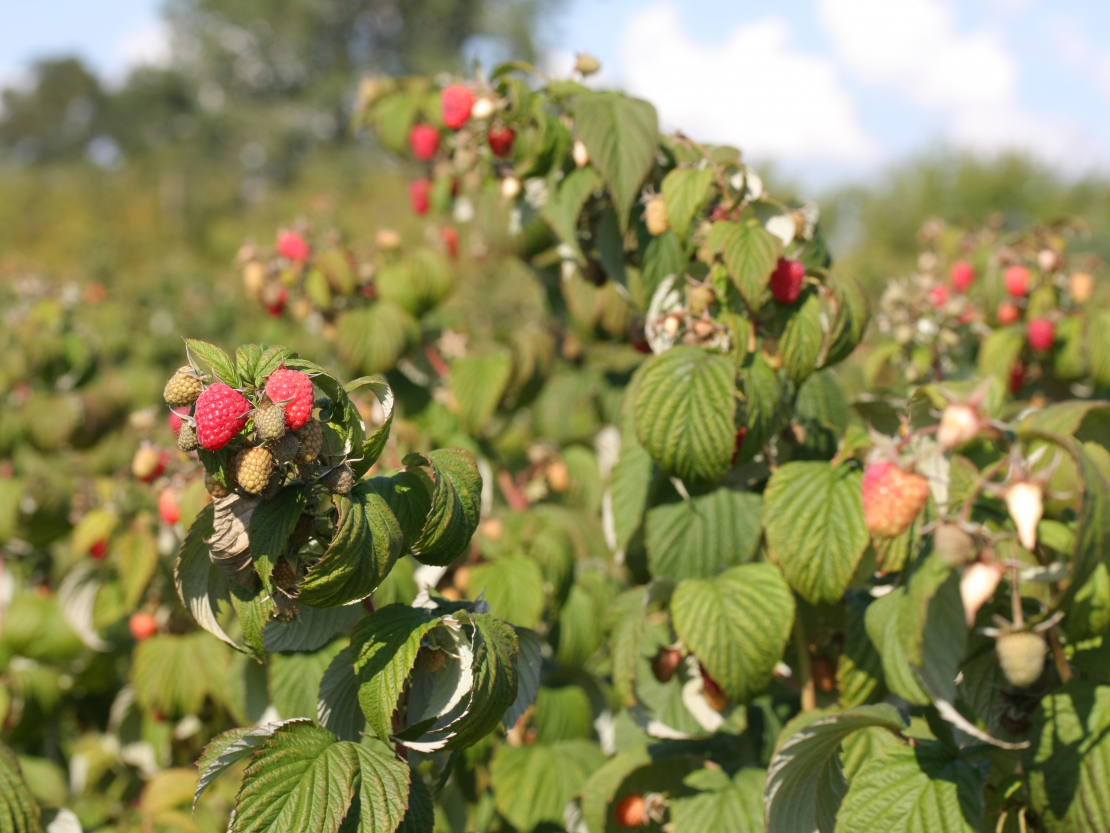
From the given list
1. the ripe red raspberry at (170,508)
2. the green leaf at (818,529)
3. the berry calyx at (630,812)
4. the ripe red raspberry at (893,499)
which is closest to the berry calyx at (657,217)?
the green leaf at (818,529)

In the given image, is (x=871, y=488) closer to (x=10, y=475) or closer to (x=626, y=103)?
(x=626, y=103)

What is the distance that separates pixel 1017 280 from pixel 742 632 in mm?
1733

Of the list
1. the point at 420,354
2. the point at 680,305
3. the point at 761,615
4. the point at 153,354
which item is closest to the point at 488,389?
the point at 420,354

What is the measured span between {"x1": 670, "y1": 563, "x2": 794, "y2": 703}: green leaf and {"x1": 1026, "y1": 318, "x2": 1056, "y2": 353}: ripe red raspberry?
1.47m

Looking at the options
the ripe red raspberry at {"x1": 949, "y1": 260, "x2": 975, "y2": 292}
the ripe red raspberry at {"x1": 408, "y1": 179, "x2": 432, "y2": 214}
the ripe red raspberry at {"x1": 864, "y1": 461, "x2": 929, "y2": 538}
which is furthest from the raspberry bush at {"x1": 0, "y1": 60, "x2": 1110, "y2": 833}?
the ripe red raspberry at {"x1": 408, "y1": 179, "x2": 432, "y2": 214}

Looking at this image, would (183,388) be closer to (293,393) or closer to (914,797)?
(293,393)

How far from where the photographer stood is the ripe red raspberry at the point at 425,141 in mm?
2797

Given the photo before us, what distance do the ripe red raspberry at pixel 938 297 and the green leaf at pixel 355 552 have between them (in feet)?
5.58

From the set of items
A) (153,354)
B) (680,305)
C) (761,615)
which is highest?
(680,305)

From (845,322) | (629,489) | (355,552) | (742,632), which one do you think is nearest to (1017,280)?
(845,322)

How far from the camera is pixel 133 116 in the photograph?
162ft

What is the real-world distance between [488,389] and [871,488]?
1676 millimetres

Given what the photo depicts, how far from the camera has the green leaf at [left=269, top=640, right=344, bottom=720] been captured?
169cm

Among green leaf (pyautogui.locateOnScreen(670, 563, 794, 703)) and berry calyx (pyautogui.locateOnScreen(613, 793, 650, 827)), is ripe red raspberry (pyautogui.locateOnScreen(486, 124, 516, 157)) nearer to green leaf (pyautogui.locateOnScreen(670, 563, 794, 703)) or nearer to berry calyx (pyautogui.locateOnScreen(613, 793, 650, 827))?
green leaf (pyautogui.locateOnScreen(670, 563, 794, 703))
